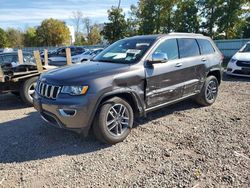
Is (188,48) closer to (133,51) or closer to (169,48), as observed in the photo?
(169,48)

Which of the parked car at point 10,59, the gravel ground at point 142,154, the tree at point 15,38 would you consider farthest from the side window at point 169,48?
the tree at point 15,38

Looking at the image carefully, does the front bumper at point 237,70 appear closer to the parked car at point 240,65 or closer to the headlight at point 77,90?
the parked car at point 240,65

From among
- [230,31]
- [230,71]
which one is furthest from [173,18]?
[230,71]

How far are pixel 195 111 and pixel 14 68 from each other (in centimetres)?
478

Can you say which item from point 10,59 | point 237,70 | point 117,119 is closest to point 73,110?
point 117,119

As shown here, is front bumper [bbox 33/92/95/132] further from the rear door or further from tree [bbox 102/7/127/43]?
tree [bbox 102/7/127/43]

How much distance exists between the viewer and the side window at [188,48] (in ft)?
18.3

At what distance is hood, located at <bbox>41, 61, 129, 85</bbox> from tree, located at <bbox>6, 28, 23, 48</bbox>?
183 ft

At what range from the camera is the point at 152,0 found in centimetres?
2641

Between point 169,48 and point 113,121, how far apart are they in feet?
6.36

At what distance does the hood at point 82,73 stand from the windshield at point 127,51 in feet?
0.97

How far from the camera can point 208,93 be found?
6.44 m

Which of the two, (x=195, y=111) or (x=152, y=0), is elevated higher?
(x=152, y=0)

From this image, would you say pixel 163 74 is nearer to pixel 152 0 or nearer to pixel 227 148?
pixel 227 148
